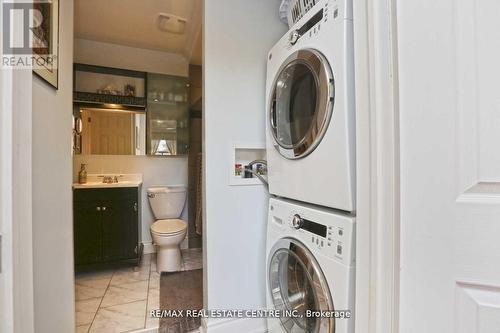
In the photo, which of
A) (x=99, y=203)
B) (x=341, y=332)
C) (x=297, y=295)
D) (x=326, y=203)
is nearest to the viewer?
(x=341, y=332)

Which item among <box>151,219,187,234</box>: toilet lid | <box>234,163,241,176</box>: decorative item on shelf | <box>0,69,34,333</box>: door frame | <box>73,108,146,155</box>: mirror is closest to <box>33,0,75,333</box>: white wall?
<box>0,69,34,333</box>: door frame

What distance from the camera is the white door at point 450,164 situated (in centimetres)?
51

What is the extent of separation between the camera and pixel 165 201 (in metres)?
2.57

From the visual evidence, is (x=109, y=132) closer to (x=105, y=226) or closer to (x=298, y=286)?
(x=105, y=226)

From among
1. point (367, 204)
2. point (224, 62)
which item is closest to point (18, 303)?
point (367, 204)

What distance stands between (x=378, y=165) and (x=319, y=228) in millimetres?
402

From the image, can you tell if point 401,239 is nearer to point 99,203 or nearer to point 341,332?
point 341,332

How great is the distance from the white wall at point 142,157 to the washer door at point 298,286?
1873 millimetres

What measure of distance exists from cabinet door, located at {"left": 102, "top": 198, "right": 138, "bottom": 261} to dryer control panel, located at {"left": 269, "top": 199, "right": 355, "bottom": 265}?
1624 millimetres

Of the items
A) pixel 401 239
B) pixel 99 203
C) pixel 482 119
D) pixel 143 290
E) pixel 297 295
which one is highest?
pixel 482 119

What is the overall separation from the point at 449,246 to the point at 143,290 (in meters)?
2.12

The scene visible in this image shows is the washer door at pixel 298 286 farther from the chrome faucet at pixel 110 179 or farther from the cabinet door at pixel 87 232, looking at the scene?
the chrome faucet at pixel 110 179

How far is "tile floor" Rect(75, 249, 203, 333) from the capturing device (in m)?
1.52

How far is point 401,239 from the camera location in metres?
0.62
